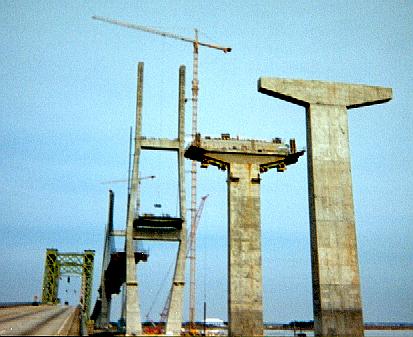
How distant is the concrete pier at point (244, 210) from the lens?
4606 cm

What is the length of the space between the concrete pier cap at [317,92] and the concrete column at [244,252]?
1153cm

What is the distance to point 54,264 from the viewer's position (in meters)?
136

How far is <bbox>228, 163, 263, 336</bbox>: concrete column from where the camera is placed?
45844 millimetres

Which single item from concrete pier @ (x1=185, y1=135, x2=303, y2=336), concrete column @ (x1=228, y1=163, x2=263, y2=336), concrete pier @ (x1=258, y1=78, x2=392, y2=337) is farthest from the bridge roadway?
concrete pier @ (x1=258, y1=78, x2=392, y2=337)

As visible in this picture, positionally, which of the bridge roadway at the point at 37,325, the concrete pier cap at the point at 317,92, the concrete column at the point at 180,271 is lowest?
the bridge roadway at the point at 37,325

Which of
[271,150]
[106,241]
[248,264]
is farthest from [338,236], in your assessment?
[106,241]

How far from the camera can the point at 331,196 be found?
126ft

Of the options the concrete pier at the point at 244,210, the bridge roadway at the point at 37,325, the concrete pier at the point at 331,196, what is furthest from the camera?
the concrete pier at the point at 244,210

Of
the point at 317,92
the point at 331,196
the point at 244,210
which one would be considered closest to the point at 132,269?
the point at 244,210

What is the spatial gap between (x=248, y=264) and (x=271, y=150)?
39.7ft

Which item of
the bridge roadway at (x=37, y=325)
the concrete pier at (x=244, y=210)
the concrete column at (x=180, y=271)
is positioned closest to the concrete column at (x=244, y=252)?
the concrete pier at (x=244, y=210)

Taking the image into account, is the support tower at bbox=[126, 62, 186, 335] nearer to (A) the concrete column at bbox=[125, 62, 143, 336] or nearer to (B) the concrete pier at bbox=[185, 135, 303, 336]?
(A) the concrete column at bbox=[125, 62, 143, 336]

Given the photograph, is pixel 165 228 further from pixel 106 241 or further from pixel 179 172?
pixel 106 241

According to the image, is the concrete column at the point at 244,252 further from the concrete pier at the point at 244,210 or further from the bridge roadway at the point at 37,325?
the bridge roadway at the point at 37,325
